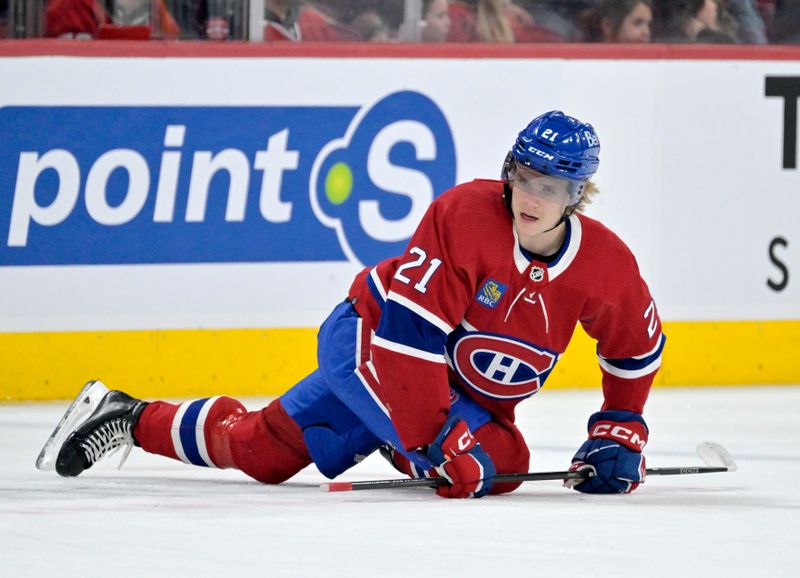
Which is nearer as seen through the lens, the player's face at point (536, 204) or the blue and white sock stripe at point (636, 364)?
the player's face at point (536, 204)

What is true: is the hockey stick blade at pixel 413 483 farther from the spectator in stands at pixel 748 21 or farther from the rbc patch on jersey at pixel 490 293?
the spectator in stands at pixel 748 21

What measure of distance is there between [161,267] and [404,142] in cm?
98

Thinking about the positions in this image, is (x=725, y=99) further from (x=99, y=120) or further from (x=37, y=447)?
(x=37, y=447)

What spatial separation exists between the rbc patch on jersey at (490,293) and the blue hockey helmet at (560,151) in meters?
0.22

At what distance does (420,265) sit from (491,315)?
20 cm

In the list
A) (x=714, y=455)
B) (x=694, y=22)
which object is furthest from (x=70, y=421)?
(x=694, y=22)

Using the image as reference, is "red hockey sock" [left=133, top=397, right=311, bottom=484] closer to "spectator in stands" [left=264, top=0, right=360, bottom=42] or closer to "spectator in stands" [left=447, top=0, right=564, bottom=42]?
"spectator in stands" [left=264, top=0, right=360, bottom=42]

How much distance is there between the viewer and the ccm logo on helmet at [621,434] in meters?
3.53

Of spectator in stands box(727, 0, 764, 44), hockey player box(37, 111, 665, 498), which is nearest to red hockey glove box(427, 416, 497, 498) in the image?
hockey player box(37, 111, 665, 498)

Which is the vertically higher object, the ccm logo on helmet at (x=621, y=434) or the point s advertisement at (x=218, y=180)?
the point s advertisement at (x=218, y=180)

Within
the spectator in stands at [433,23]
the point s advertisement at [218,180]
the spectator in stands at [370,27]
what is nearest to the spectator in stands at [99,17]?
the point s advertisement at [218,180]

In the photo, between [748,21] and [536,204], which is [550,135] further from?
[748,21]

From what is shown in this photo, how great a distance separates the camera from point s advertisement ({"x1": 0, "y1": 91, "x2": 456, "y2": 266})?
5430 millimetres

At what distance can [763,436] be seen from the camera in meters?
4.84
